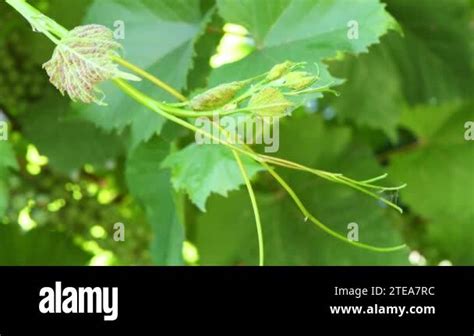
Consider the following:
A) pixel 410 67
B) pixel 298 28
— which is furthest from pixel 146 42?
pixel 410 67

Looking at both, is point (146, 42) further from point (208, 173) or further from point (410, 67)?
point (410, 67)

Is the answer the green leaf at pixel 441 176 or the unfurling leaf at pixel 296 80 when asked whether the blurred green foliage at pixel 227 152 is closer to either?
the green leaf at pixel 441 176

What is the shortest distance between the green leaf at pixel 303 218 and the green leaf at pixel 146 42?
0.97 ft

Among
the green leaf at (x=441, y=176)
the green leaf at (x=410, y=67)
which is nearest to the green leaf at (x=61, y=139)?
the green leaf at (x=410, y=67)

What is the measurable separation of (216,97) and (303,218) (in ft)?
1.80

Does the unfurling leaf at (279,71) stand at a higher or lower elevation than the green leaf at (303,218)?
lower

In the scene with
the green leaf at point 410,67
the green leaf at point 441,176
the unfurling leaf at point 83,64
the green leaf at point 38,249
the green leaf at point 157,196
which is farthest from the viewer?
the green leaf at point 441,176

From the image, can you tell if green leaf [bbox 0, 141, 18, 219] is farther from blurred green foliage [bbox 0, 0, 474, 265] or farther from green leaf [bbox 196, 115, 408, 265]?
green leaf [bbox 196, 115, 408, 265]

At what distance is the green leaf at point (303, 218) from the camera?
1.01 metres

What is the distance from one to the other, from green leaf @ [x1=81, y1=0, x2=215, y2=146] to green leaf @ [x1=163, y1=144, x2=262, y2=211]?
0.26 ft

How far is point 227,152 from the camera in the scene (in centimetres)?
67

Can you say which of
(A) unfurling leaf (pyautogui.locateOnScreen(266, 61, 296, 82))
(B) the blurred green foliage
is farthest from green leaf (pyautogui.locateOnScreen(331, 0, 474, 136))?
(A) unfurling leaf (pyautogui.locateOnScreen(266, 61, 296, 82))
